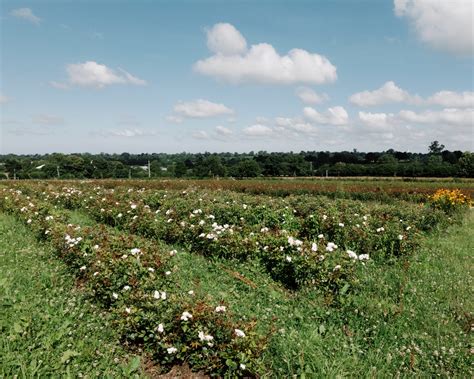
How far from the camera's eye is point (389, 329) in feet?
13.8

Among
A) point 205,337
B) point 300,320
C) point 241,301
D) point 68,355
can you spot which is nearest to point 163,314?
point 205,337

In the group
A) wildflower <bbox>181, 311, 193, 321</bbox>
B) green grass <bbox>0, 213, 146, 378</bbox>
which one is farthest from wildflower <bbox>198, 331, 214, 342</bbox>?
green grass <bbox>0, 213, 146, 378</bbox>

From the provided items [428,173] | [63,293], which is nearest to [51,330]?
[63,293]

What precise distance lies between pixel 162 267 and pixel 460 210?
463 inches

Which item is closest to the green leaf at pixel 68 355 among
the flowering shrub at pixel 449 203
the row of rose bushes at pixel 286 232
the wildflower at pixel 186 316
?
the wildflower at pixel 186 316

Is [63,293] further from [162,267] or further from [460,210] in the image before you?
[460,210]

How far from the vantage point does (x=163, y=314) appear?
3.88 m

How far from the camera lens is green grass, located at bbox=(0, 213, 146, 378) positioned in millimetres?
3313

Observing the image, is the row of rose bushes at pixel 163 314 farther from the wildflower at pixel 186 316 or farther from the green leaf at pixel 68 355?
the green leaf at pixel 68 355

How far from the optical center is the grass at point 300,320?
3.46 m

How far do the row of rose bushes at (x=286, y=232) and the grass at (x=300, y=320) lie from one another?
329 millimetres

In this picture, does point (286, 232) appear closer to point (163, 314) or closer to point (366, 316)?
point (366, 316)

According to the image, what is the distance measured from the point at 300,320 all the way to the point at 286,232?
2696 millimetres

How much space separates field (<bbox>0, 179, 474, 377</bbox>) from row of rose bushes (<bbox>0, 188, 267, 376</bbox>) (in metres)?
0.02
